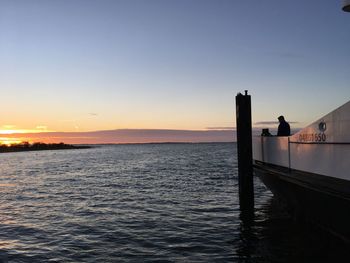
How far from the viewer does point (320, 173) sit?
9555 millimetres

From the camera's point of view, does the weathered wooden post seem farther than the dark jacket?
No

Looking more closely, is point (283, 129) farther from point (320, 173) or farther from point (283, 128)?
point (320, 173)

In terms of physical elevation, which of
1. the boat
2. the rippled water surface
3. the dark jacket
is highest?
the dark jacket

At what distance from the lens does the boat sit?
8.11 meters

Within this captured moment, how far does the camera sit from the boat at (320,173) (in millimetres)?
8109

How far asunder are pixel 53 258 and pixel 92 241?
1580 mm

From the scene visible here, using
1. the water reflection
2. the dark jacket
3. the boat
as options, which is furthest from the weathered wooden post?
the dark jacket

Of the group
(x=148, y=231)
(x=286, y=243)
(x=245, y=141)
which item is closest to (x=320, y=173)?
(x=286, y=243)

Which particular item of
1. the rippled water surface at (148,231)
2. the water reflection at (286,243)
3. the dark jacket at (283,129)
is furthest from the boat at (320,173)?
the dark jacket at (283,129)

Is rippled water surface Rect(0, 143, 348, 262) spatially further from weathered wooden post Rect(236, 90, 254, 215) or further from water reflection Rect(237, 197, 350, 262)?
weathered wooden post Rect(236, 90, 254, 215)

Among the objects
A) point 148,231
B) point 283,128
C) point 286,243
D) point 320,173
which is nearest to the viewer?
point 320,173

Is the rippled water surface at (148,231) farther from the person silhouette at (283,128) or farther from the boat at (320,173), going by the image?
the person silhouette at (283,128)

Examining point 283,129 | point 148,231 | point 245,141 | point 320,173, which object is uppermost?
point 283,129

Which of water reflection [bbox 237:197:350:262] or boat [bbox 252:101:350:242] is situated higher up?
boat [bbox 252:101:350:242]
